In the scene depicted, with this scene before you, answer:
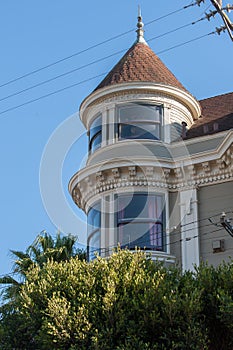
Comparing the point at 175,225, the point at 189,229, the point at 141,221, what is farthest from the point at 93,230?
the point at 189,229

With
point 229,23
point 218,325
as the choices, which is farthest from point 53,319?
point 229,23

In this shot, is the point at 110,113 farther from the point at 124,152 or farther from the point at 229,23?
the point at 229,23

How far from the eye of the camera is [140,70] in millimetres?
22750

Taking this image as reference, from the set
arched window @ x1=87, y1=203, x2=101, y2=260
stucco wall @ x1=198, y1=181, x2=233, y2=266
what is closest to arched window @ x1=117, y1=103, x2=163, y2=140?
arched window @ x1=87, y1=203, x2=101, y2=260

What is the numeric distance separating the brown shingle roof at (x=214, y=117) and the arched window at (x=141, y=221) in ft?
9.61

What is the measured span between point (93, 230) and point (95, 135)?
11.2 feet

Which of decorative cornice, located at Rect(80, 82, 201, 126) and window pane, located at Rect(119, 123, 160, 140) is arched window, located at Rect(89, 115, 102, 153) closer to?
decorative cornice, located at Rect(80, 82, 201, 126)

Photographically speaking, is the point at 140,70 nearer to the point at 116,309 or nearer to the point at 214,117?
the point at 214,117

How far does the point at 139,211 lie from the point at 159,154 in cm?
195

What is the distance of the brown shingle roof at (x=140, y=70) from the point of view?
22.2 metres

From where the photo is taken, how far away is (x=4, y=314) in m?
16.6

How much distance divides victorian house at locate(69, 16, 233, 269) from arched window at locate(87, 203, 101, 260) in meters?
0.03

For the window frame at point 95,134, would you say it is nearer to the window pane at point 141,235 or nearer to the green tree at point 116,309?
the window pane at point 141,235

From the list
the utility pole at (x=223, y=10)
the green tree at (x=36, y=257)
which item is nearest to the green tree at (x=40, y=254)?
the green tree at (x=36, y=257)
